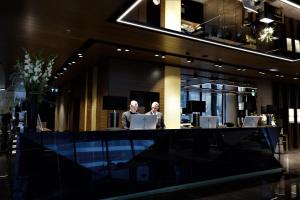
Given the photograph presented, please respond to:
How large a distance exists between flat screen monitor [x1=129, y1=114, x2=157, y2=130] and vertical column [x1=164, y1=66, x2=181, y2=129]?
4021mm

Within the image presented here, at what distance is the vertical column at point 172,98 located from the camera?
886 centimetres

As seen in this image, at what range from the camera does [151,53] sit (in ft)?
25.9

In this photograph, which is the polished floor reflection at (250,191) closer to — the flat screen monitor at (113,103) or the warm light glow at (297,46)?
the flat screen monitor at (113,103)

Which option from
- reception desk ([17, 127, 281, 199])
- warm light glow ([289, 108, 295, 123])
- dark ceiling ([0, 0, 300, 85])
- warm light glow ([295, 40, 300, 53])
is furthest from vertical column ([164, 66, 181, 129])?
warm light glow ([289, 108, 295, 123])

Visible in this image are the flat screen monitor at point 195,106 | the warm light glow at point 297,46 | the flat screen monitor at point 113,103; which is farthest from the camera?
the flat screen monitor at point 195,106

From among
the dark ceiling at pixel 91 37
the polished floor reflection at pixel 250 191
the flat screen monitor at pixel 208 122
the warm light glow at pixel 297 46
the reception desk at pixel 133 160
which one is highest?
→ the warm light glow at pixel 297 46

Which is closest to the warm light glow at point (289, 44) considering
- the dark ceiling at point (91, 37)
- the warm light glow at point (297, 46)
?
the warm light glow at point (297, 46)

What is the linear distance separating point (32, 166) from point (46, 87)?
1058 mm

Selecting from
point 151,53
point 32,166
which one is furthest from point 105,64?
point 32,166

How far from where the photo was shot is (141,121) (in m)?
4.71

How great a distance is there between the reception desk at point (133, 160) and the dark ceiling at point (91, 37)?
92.8 inches

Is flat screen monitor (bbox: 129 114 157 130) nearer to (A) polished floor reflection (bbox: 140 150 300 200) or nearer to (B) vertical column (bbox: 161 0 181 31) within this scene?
(A) polished floor reflection (bbox: 140 150 300 200)

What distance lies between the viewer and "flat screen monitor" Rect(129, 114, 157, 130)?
4.66 metres

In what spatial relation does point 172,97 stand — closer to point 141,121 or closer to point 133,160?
point 141,121
